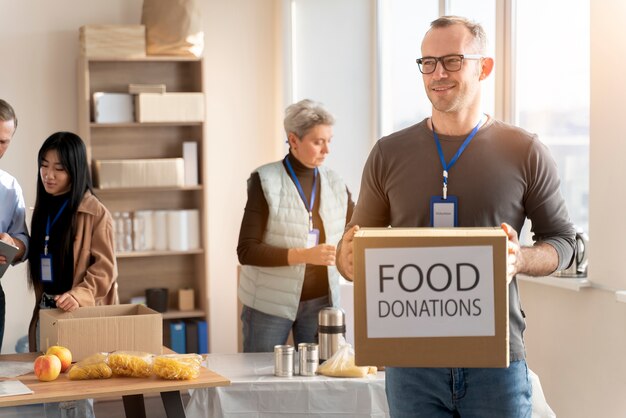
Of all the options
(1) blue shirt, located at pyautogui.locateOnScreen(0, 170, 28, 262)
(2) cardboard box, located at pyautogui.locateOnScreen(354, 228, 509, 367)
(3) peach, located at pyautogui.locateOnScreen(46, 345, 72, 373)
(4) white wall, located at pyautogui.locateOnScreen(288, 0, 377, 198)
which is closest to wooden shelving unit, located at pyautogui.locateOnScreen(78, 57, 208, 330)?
(4) white wall, located at pyautogui.locateOnScreen(288, 0, 377, 198)

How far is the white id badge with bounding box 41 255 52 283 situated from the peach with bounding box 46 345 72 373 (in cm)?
61

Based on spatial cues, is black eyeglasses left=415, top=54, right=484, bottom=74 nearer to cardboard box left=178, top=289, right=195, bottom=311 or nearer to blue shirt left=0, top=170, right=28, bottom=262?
blue shirt left=0, top=170, right=28, bottom=262

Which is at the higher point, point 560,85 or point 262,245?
point 560,85

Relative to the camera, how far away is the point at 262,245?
383 cm

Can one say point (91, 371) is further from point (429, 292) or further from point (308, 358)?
point (429, 292)

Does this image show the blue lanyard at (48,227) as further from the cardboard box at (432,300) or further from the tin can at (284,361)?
the cardboard box at (432,300)

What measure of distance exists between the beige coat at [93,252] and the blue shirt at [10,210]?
353 millimetres

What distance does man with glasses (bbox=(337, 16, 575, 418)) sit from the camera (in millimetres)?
2023

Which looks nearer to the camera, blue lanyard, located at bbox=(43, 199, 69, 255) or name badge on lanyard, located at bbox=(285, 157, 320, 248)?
blue lanyard, located at bbox=(43, 199, 69, 255)

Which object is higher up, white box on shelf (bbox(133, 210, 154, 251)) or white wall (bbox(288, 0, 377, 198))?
white wall (bbox(288, 0, 377, 198))

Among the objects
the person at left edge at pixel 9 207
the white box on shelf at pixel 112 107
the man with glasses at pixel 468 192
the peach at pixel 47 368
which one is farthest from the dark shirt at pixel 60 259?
the white box on shelf at pixel 112 107

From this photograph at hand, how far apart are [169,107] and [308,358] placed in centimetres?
296

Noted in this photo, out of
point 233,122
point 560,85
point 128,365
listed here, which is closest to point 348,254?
point 128,365

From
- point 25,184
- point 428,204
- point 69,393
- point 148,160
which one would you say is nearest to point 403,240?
point 428,204
